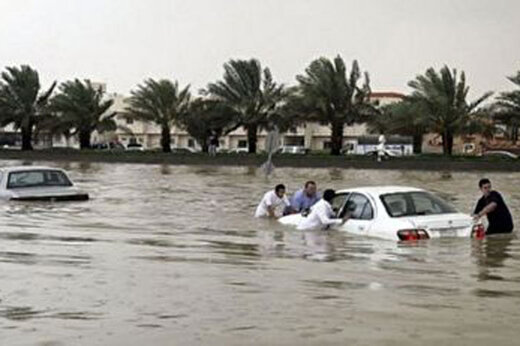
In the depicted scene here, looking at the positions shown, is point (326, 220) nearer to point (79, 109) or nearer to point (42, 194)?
point (42, 194)

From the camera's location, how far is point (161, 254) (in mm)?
13578

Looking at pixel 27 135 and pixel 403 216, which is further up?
pixel 27 135

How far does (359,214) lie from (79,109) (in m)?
53.0

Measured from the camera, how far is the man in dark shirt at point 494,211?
1537 cm

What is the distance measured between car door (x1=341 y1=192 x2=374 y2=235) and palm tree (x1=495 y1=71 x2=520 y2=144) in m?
39.8

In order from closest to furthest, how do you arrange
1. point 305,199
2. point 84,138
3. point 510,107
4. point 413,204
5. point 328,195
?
1. point 413,204
2. point 328,195
3. point 305,199
4. point 510,107
5. point 84,138

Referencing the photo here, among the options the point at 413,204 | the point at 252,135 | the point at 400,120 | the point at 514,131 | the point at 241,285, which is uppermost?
the point at 400,120

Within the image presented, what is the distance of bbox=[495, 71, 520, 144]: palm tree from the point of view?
53.0m

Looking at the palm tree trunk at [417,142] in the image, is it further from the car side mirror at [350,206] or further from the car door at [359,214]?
the car door at [359,214]

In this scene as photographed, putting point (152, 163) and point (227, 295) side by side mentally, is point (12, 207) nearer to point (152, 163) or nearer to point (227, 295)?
point (227, 295)

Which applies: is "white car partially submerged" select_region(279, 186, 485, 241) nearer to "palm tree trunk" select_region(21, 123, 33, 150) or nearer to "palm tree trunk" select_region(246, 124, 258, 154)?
"palm tree trunk" select_region(246, 124, 258, 154)

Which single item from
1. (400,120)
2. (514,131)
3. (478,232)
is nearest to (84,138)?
(400,120)

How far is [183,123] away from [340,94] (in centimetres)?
1297

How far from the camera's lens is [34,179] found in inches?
893
